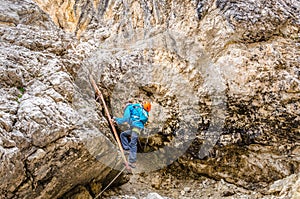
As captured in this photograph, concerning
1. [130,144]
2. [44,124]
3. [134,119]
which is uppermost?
[44,124]

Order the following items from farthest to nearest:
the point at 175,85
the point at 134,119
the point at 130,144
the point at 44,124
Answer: the point at 175,85 < the point at 130,144 < the point at 134,119 < the point at 44,124

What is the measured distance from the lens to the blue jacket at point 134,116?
7.07 meters

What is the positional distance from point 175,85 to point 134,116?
1.61 m

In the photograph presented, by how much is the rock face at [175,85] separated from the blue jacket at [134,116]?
68 cm

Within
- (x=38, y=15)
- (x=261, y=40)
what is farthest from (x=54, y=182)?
(x=261, y=40)

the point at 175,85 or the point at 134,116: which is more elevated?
the point at 175,85

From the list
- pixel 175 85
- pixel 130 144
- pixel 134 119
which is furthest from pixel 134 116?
pixel 175 85

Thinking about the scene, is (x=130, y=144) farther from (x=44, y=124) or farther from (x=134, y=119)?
(x=44, y=124)

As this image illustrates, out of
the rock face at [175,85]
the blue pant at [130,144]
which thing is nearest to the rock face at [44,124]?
the rock face at [175,85]

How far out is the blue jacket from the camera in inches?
278

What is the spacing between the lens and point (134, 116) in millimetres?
7082

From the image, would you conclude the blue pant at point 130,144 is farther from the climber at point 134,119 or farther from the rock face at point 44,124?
the rock face at point 44,124

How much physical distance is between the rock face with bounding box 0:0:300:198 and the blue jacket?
2.25 feet

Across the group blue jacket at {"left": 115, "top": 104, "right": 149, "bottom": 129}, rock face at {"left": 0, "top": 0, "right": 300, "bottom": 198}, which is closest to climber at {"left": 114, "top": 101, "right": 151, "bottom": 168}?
blue jacket at {"left": 115, "top": 104, "right": 149, "bottom": 129}
